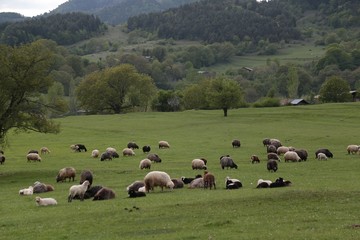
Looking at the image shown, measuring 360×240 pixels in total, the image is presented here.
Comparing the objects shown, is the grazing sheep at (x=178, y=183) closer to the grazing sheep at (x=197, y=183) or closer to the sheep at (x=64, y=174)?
the grazing sheep at (x=197, y=183)

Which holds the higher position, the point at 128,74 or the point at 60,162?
the point at 128,74

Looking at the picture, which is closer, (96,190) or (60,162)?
(96,190)

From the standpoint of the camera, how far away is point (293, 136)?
226 ft

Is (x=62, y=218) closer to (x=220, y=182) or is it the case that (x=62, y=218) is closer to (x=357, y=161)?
(x=220, y=182)

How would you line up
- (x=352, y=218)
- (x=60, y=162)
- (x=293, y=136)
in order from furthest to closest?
(x=293, y=136) → (x=60, y=162) → (x=352, y=218)

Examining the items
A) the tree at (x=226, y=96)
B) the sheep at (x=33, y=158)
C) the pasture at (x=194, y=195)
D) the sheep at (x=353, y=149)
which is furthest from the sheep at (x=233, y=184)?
the tree at (x=226, y=96)

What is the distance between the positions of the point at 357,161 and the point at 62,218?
29.2 m

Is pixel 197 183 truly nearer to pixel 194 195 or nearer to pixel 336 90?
pixel 194 195

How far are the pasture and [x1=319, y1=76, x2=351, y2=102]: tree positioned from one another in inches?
2244

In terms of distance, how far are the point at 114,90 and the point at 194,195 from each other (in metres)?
102

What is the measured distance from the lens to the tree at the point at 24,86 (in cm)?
4188

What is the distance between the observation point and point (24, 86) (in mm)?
42250

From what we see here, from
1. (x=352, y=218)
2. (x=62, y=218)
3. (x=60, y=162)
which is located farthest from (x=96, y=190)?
(x=60, y=162)

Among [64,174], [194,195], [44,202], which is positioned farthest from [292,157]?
[44,202]
